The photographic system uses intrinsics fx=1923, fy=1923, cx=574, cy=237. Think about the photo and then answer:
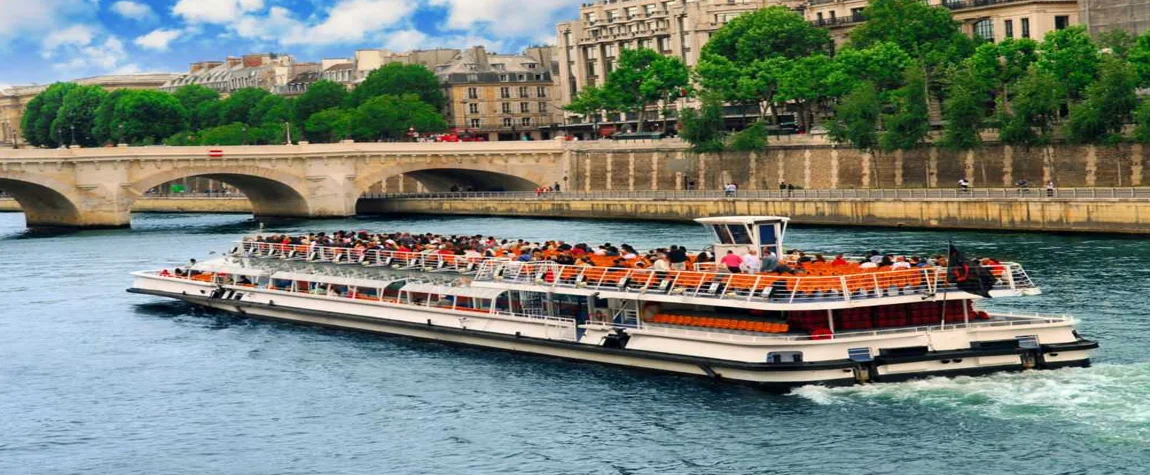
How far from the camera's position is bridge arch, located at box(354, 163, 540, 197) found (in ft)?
374

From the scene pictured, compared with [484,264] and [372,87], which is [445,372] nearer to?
[484,264]

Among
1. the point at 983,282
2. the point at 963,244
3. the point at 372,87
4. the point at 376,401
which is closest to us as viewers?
the point at 983,282

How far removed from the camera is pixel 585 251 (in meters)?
47.7

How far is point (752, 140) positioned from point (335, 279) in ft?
169

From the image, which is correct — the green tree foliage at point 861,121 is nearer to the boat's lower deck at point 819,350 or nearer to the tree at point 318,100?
the boat's lower deck at point 819,350

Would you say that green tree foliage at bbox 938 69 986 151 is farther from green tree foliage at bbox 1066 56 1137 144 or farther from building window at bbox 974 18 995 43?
building window at bbox 974 18 995 43

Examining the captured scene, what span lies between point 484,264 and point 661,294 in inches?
298

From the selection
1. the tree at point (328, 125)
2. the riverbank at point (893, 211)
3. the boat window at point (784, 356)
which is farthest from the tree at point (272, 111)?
the boat window at point (784, 356)

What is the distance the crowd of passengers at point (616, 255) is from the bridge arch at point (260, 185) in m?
50.2

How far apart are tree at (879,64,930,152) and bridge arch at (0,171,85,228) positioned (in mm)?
44605

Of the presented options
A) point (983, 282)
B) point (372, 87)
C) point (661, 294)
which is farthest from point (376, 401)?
point (372, 87)

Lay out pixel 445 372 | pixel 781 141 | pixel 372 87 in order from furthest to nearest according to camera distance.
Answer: pixel 372 87 < pixel 781 141 < pixel 445 372

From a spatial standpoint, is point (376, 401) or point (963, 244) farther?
point (963, 244)

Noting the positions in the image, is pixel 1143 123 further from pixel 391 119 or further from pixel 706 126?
pixel 391 119
